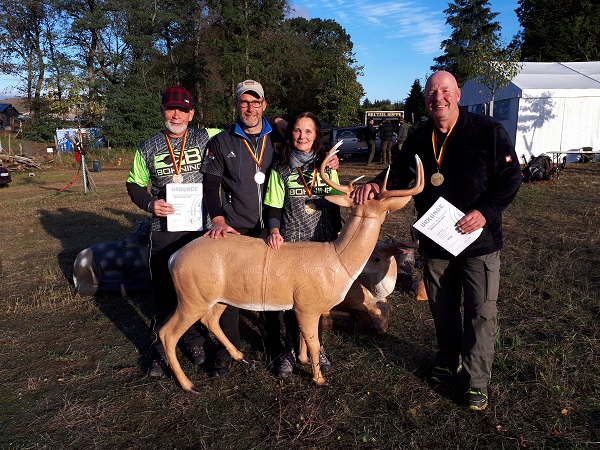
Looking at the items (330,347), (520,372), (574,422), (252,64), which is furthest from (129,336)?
(252,64)

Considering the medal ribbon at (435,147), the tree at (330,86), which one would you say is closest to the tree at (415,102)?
the tree at (330,86)

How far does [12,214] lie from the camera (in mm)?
12328

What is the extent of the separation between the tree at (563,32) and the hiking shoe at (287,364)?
3754 cm

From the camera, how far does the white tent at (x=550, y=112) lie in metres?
19.6

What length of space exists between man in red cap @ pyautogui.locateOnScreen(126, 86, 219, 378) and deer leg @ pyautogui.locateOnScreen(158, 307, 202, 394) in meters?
0.38

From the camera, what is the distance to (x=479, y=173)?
3.35m

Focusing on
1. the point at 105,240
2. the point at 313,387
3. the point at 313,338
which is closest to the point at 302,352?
the point at 313,387

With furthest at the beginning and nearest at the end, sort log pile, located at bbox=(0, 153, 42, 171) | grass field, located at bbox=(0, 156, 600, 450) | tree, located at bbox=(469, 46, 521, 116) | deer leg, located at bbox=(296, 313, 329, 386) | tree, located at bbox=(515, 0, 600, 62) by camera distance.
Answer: tree, located at bbox=(515, 0, 600, 62)
log pile, located at bbox=(0, 153, 42, 171)
tree, located at bbox=(469, 46, 521, 116)
deer leg, located at bbox=(296, 313, 329, 386)
grass field, located at bbox=(0, 156, 600, 450)

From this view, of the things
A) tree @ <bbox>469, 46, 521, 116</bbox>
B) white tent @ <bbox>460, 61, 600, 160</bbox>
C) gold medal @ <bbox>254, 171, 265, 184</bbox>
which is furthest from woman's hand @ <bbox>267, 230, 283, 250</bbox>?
white tent @ <bbox>460, 61, 600, 160</bbox>

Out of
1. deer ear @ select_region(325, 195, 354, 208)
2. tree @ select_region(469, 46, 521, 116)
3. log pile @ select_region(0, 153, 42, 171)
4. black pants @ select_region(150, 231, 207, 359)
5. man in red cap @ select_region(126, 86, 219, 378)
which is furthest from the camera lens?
log pile @ select_region(0, 153, 42, 171)

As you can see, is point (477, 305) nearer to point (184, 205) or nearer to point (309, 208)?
point (309, 208)

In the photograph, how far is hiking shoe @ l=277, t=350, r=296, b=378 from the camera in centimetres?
404

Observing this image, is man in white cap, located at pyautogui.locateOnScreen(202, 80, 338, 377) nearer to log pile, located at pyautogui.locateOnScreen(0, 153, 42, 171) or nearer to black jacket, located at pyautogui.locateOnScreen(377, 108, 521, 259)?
black jacket, located at pyautogui.locateOnScreen(377, 108, 521, 259)

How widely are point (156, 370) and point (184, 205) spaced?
5.10 ft
